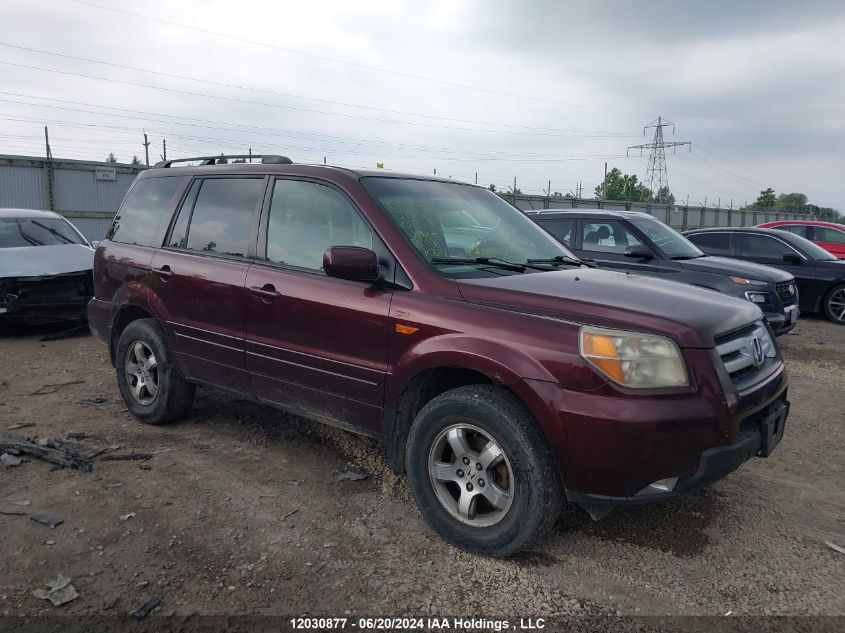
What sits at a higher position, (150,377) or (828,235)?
(828,235)

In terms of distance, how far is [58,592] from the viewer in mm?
2707

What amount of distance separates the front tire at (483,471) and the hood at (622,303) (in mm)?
441

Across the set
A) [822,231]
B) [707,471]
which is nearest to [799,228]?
[822,231]

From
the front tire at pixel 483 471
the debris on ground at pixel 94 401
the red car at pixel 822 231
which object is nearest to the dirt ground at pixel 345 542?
the front tire at pixel 483 471

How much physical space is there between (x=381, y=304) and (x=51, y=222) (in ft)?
25.7

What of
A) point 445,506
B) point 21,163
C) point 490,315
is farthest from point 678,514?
point 21,163

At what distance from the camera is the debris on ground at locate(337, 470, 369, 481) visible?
3.91m

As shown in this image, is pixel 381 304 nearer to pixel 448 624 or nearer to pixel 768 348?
pixel 448 624

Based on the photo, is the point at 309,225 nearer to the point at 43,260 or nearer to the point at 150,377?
the point at 150,377

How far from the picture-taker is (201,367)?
4.35 m

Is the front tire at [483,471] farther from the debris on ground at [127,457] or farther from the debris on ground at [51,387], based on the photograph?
the debris on ground at [51,387]

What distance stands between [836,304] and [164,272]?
1032cm

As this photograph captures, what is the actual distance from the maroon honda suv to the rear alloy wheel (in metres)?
8.40

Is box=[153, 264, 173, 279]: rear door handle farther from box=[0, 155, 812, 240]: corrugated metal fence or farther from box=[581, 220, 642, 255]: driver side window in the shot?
box=[0, 155, 812, 240]: corrugated metal fence
